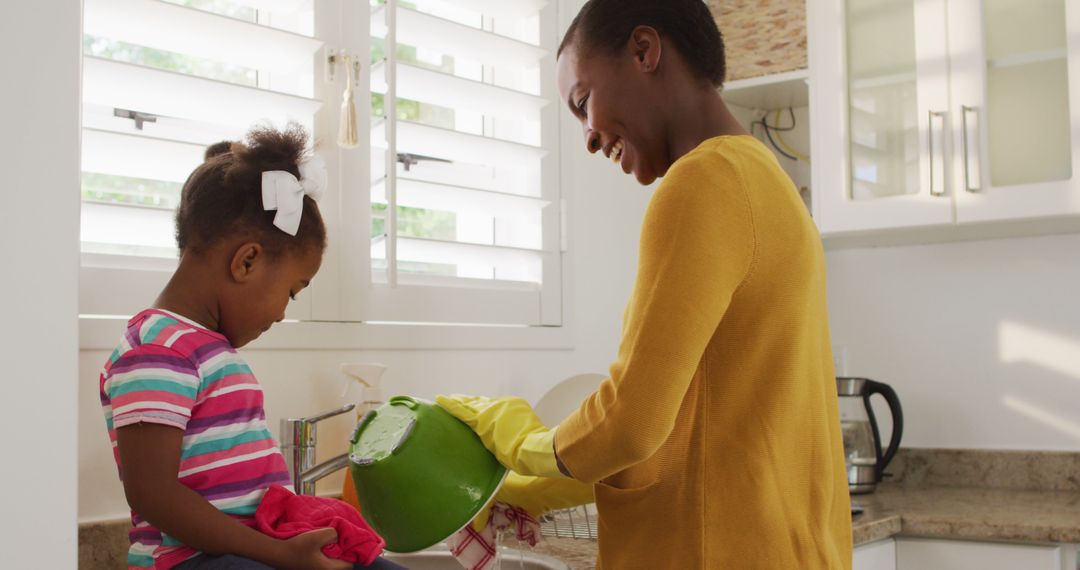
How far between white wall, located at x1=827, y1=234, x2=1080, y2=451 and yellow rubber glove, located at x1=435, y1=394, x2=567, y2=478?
1.67 meters

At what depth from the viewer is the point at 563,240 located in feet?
7.01

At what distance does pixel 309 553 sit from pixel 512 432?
0.84 ft

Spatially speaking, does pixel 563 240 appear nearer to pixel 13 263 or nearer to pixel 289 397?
pixel 289 397

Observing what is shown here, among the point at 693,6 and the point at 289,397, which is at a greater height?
the point at 693,6

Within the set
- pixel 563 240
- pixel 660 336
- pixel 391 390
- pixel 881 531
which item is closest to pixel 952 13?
pixel 563 240

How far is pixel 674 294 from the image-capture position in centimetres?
90

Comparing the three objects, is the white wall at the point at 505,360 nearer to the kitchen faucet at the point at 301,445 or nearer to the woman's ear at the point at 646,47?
the kitchen faucet at the point at 301,445

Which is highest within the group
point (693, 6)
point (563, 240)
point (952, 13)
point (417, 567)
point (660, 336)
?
point (952, 13)

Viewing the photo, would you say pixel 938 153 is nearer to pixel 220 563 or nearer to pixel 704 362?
pixel 704 362

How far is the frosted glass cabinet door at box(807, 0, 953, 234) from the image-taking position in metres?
2.14

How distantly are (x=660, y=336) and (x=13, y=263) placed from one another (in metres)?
0.60

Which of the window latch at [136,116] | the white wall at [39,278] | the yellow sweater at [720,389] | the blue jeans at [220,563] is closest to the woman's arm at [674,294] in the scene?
the yellow sweater at [720,389]

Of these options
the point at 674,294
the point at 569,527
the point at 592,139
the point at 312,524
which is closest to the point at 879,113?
the point at 569,527

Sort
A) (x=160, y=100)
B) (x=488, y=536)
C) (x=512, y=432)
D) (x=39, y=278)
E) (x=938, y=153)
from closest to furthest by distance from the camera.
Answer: (x=39, y=278), (x=512, y=432), (x=488, y=536), (x=160, y=100), (x=938, y=153)
